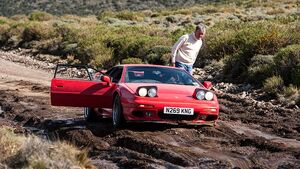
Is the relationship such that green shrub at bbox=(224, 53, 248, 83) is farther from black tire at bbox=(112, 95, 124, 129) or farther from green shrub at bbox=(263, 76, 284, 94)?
black tire at bbox=(112, 95, 124, 129)

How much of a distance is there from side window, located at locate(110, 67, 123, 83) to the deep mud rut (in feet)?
3.07

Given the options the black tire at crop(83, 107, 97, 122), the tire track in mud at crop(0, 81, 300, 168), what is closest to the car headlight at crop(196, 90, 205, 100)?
the tire track in mud at crop(0, 81, 300, 168)

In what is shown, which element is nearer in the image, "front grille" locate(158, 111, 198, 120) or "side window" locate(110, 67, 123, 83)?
"front grille" locate(158, 111, 198, 120)

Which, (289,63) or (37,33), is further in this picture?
(37,33)

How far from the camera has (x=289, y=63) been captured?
17609 millimetres

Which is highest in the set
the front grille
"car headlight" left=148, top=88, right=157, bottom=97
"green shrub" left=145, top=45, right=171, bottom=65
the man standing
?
the man standing

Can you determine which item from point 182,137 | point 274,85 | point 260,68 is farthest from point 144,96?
point 260,68

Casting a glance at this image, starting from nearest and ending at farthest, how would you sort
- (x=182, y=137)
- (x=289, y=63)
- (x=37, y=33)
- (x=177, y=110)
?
1. (x=182, y=137)
2. (x=177, y=110)
3. (x=289, y=63)
4. (x=37, y=33)

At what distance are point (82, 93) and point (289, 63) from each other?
8037 mm

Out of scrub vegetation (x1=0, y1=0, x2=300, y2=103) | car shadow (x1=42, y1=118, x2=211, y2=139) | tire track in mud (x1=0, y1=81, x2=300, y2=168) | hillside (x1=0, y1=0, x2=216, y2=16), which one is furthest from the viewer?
hillside (x1=0, y1=0, x2=216, y2=16)

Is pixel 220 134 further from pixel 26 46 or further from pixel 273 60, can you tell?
pixel 26 46

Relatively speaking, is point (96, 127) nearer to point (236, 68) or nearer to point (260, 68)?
point (260, 68)

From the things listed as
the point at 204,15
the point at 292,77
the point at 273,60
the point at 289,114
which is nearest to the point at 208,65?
the point at 273,60

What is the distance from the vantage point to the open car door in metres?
11.6
